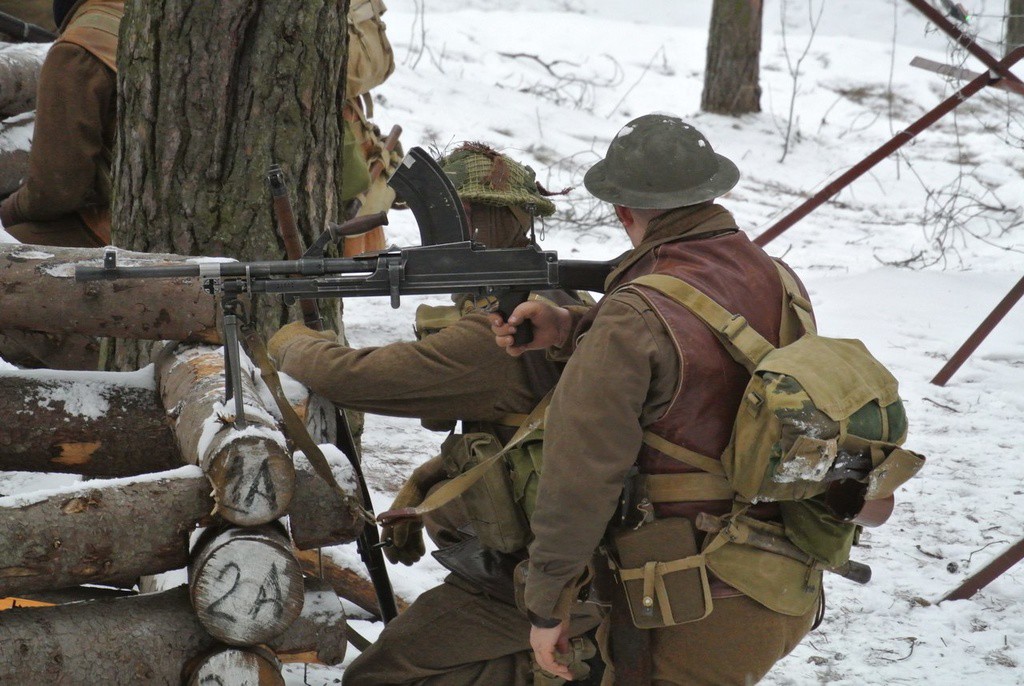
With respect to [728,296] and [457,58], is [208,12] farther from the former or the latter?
[457,58]

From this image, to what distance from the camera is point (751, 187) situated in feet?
32.8

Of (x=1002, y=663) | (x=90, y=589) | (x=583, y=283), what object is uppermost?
(x=583, y=283)

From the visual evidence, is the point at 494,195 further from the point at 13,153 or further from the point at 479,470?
the point at 13,153

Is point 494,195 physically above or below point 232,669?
above

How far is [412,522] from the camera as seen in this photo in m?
3.26

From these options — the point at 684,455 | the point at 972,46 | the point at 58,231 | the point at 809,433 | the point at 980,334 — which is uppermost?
the point at 972,46

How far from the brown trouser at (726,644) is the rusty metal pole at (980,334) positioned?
12.0ft

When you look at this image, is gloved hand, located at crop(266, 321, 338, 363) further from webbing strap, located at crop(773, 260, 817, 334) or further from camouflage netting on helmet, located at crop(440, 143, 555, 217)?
webbing strap, located at crop(773, 260, 817, 334)

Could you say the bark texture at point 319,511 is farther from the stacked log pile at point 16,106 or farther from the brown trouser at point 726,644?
the stacked log pile at point 16,106

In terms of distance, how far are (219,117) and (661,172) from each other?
1.83 metres

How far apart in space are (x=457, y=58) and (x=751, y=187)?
3.90m

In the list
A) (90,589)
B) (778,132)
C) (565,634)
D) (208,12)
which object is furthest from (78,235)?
(778,132)

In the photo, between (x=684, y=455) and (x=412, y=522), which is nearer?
(x=684, y=455)

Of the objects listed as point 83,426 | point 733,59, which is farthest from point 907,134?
point 733,59
